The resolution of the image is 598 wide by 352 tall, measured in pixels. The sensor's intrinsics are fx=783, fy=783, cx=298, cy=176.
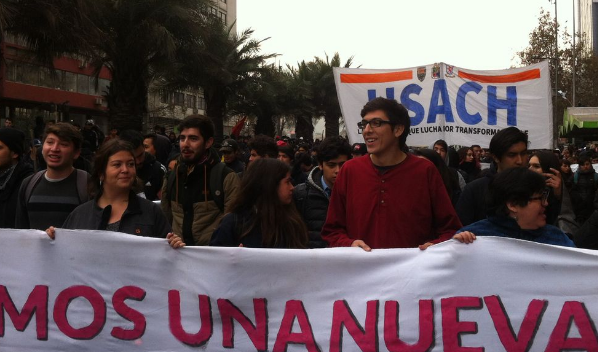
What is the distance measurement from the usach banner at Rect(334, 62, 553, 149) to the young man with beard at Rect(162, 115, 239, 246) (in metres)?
3.41

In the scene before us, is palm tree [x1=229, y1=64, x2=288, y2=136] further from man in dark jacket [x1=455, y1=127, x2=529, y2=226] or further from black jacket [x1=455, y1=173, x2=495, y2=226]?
black jacket [x1=455, y1=173, x2=495, y2=226]

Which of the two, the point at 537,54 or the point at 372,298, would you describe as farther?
the point at 537,54

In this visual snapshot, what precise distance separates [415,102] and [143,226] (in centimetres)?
487

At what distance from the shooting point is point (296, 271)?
12.4 ft

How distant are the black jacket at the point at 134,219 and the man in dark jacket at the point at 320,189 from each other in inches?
40.3

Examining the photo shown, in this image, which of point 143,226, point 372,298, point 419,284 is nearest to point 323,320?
point 372,298

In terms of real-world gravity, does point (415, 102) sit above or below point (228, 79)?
below

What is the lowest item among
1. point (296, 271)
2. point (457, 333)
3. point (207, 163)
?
point (457, 333)

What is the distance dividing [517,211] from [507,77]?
485 centimetres

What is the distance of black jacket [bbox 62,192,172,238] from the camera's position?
402cm

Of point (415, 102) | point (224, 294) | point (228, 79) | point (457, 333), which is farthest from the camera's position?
point (228, 79)

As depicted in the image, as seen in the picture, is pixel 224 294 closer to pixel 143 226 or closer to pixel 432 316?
pixel 143 226

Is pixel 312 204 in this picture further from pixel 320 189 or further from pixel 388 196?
pixel 388 196

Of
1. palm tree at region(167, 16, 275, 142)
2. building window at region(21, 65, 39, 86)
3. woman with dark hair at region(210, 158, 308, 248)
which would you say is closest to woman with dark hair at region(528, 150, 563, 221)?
woman with dark hair at region(210, 158, 308, 248)
